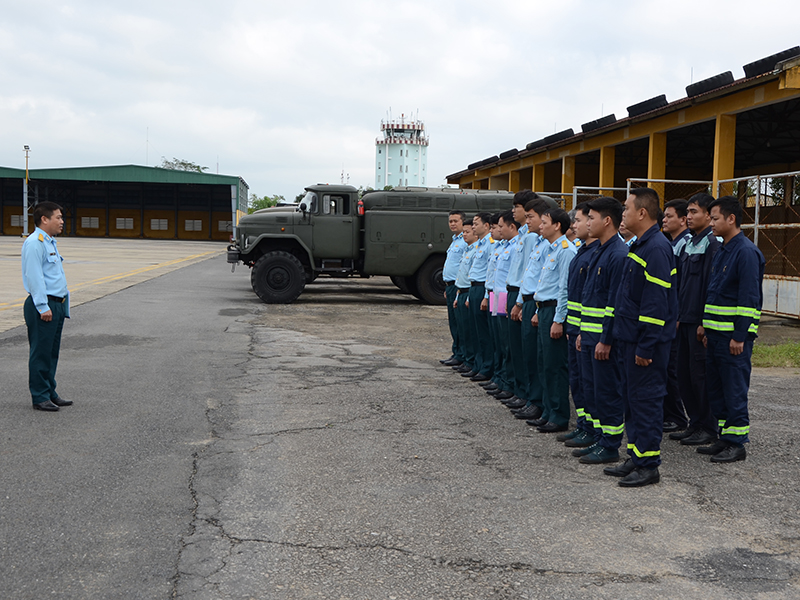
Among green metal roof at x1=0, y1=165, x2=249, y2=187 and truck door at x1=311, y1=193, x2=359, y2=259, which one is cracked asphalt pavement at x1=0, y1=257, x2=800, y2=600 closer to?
truck door at x1=311, y1=193, x2=359, y2=259

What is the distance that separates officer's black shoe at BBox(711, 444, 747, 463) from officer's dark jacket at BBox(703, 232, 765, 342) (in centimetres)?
76

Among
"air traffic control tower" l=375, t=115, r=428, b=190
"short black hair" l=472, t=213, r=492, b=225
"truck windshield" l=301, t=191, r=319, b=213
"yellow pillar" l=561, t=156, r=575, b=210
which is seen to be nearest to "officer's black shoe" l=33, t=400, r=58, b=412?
"short black hair" l=472, t=213, r=492, b=225

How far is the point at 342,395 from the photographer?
23.7ft

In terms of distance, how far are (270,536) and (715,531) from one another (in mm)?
2292

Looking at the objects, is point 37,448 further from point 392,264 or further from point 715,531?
point 392,264

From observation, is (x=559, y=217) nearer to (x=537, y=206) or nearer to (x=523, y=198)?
(x=537, y=206)

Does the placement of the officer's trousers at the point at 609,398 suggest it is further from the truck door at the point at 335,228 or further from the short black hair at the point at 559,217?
the truck door at the point at 335,228

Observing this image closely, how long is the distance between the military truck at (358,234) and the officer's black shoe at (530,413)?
32.7 feet

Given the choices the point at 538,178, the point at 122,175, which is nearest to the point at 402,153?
the point at 122,175

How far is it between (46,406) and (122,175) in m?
58.7

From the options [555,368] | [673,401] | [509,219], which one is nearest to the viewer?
[555,368]

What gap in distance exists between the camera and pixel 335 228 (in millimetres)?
16359

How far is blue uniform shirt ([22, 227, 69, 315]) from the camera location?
629 centimetres

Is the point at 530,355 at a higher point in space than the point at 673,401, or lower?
higher
